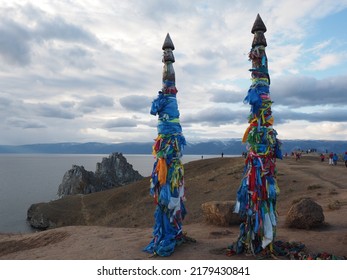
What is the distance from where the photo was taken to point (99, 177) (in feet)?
188

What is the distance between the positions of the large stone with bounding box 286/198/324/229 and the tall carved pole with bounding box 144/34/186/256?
6058mm

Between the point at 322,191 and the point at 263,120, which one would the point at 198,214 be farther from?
the point at 263,120

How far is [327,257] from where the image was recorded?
1038cm

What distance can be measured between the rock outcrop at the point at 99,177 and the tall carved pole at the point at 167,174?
41235 mm

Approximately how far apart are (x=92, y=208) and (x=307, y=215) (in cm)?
2735

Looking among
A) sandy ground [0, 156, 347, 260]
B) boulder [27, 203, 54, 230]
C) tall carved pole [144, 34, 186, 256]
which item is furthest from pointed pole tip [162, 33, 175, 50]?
boulder [27, 203, 54, 230]

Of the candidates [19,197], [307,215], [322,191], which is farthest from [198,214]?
[19,197]

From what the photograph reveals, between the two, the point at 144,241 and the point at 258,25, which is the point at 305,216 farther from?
the point at 258,25

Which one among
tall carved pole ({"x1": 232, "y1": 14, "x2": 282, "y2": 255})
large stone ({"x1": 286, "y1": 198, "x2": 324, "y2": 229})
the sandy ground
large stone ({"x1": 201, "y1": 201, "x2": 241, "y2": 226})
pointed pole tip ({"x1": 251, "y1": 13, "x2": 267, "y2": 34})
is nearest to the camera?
tall carved pole ({"x1": 232, "y1": 14, "x2": 282, "y2": 255})

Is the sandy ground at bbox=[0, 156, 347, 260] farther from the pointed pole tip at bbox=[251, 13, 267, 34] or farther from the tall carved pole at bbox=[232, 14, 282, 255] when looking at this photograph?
the pointed pole tip at bbox=[251, 13, 267, 34]

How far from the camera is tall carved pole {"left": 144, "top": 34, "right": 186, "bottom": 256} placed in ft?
39.3

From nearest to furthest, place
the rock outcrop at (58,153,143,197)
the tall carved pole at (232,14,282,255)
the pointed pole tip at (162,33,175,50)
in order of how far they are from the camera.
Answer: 1. the tall carved pole at (232,14,282,255)
2. the pointed pole tip at (162,33,175,50)
3. the rock outcrop at (58,153,143,197)

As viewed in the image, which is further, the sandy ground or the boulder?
the boulder

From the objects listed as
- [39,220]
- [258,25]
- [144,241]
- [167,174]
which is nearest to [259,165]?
[167,174]
